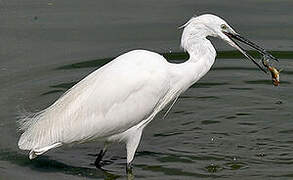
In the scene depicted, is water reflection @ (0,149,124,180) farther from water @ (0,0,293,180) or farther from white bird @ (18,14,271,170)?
white bird @ (18,14,271,170)

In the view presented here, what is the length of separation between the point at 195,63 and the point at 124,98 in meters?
0.80

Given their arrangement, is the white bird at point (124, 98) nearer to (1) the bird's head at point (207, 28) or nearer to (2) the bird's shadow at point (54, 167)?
(1) the bird's head at point (207, 28)

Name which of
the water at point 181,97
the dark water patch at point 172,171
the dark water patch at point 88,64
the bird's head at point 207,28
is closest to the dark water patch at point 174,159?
the water at point 181,97

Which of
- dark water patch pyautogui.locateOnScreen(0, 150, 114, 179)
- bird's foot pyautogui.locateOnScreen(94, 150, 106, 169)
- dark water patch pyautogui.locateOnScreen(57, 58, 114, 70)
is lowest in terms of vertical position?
dark water patch pyautogui.locateOnScreen(57, 58, 114, 70)

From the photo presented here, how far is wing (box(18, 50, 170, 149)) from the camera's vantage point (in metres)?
8.40

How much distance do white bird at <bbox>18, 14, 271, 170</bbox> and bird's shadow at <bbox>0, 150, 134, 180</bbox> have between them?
25cm

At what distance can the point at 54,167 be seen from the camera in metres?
8.71

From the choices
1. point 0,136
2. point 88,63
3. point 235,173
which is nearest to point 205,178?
point 235,173

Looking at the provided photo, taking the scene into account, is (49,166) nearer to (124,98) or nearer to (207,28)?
(124,98)

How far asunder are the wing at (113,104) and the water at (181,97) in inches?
16.2

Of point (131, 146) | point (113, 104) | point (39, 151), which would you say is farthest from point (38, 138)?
point (131, 146)

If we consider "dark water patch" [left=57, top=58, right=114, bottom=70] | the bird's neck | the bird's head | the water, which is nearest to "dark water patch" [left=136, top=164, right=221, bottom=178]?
the water

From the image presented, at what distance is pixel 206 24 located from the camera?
27.7 feet

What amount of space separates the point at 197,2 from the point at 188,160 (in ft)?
14.9
